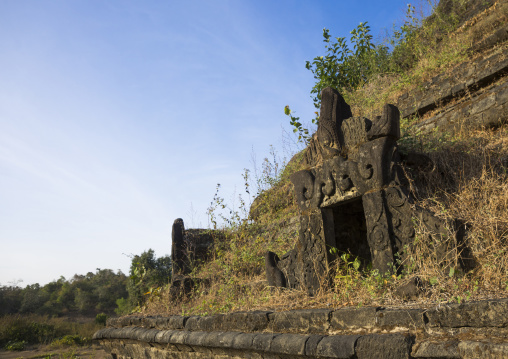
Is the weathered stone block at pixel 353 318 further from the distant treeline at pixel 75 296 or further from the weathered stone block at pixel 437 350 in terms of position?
the distant treeline at pixel 75 296

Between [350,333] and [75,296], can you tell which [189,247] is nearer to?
[350,333]

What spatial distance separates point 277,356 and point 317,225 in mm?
1631

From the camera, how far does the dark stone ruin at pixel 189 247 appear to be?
879cm

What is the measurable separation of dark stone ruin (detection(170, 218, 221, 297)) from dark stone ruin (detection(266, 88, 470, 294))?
4116 millimetres

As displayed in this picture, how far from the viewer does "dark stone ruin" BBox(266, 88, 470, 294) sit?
3.73 meters

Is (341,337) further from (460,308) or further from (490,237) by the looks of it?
(490,237)

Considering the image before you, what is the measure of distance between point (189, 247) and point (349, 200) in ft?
18.4

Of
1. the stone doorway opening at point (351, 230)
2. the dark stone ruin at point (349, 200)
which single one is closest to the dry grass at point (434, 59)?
the stone doorway opening at point (351, 230)

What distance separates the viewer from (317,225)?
14.8 ft

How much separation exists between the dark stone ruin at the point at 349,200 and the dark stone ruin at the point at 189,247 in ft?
13.5

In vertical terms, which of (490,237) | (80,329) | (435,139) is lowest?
(80,329)

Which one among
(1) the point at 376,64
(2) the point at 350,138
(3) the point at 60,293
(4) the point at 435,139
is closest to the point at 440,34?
(1) the point at 376,64

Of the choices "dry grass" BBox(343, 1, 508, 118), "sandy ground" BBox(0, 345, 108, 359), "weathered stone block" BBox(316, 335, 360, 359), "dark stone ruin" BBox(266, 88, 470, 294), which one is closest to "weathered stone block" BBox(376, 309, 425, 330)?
"weathered stone block" BBox(316, 335, 360, 359)

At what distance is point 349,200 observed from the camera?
14.2ft
